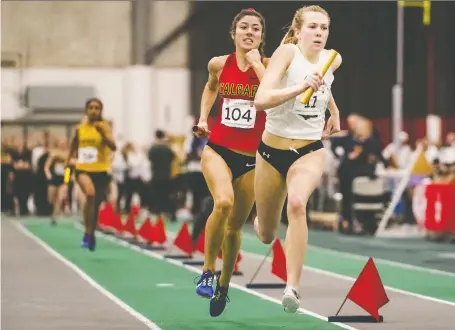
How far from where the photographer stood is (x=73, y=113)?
46.8m

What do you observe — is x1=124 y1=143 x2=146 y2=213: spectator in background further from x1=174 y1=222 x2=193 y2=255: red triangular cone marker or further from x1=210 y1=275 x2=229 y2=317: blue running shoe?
x1=210 y1=275 x2=229 y2=317: blue running shoe

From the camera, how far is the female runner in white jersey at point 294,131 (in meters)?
9.22

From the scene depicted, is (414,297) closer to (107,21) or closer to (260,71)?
(260,71)

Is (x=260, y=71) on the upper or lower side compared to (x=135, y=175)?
upper

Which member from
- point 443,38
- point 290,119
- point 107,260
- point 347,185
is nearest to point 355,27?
point 443,38

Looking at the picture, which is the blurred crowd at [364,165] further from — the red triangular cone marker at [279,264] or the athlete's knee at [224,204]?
the athlete's knee at [224,204]

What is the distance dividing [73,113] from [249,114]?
36493 mm

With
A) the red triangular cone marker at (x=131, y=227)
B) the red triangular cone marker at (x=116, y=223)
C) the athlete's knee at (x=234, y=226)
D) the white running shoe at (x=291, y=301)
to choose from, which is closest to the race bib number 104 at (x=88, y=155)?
the red triangular cone marker at (x=131, y=227)

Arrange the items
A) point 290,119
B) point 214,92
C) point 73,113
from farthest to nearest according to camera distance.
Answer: point 73,113 < point 214,92 < point 290,119

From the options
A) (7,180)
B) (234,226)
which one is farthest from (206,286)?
(7,180)

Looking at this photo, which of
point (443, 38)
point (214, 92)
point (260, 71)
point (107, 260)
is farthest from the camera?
point (443, 38)

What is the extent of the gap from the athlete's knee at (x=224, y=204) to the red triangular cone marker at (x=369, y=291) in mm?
1026

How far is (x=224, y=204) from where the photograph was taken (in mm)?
10445

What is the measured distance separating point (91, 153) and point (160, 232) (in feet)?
5.56
